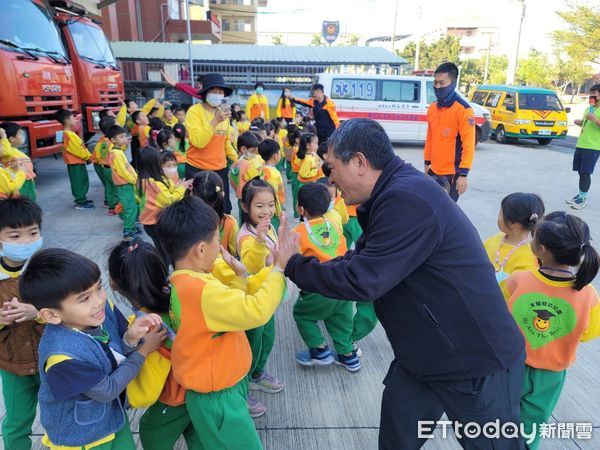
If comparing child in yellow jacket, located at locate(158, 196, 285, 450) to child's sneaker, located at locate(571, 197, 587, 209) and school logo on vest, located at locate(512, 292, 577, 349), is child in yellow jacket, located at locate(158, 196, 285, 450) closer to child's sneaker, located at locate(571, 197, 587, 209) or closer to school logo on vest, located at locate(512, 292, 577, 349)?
school logo on vest, located at locate(512, 292, 577, 349)

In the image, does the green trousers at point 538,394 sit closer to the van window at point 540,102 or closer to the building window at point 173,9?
the van window at point 540,102

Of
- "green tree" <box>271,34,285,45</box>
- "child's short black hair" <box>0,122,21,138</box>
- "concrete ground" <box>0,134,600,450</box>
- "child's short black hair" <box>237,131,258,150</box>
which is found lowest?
"concrete ground" <box>0,134,600,450</box>

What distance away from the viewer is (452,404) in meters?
1.58

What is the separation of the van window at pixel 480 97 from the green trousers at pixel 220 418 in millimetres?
15370

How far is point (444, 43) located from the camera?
41469 mm

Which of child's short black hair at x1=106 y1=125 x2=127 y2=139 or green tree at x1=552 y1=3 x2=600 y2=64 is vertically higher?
green tree at x1=552 y1=3 x2=600 y2=64

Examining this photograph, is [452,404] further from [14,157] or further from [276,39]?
[276,39]

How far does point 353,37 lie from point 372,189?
283 feet

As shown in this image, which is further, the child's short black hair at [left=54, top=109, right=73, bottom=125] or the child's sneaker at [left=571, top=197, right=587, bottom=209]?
the child's sneaker at [left=571, top=197, right=587, bottom=209]

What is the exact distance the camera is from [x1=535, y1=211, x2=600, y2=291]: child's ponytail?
5.61 feet

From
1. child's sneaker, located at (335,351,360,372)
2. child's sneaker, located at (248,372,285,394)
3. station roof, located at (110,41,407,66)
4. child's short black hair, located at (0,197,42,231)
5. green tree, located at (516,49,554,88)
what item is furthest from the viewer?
green tree, located at (516,49,554,88)

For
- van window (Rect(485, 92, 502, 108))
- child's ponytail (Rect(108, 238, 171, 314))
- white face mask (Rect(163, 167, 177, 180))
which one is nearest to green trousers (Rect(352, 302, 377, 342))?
child's ponytail (Rect(108, 238, 171, 314))

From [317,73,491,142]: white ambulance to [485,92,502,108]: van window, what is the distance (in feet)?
7.29

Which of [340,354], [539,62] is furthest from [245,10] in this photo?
[340,354]
